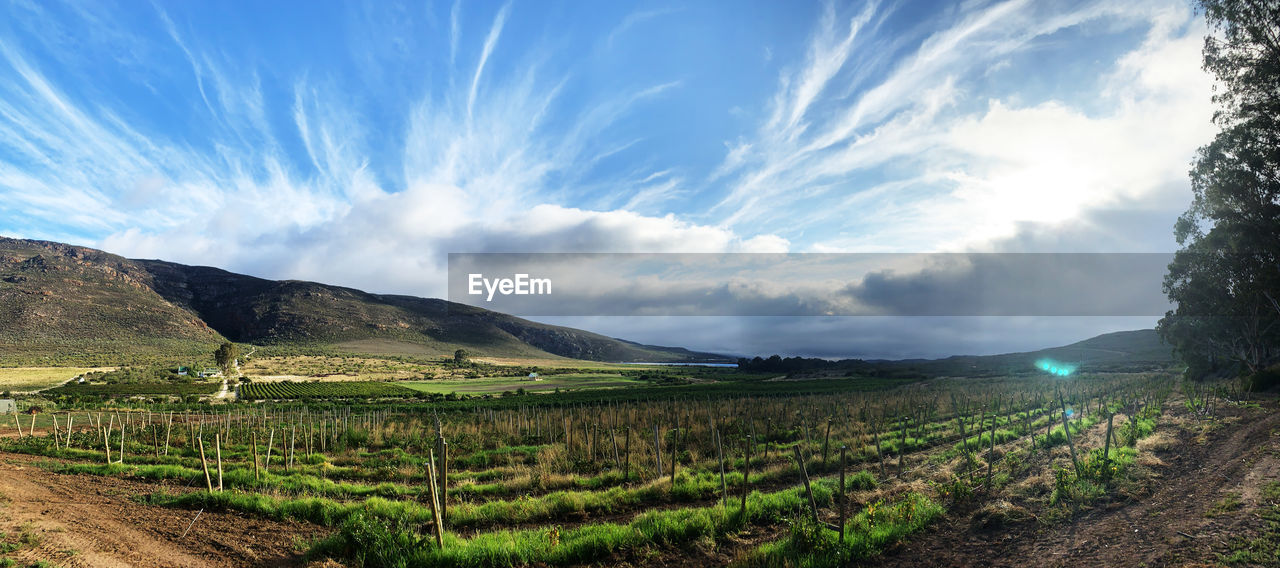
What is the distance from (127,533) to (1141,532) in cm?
1833

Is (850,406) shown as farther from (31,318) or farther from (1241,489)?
(31,318)

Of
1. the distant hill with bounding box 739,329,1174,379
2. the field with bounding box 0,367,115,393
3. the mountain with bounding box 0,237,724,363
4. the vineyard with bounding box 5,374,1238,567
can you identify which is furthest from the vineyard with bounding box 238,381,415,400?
the distant hill with bounding box 739,329,1174,379

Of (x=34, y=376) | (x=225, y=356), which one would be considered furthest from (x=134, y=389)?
(x=225, y=356)

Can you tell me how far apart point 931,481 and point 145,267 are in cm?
24332

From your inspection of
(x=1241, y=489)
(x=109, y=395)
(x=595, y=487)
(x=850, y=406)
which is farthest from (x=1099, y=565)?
(x=109, y=395)

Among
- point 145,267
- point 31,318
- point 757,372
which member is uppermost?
point 145,267

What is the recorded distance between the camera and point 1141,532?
8461 millimetres

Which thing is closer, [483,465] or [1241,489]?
[1241,489]

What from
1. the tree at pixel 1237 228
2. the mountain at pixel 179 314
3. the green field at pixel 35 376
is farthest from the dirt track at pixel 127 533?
the mountain at pixel 179 314

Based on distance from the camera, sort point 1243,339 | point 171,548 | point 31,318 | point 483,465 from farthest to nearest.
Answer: point 31,318
point 1243,339
point 483,465
point 171,548

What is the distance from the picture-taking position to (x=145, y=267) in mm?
179250

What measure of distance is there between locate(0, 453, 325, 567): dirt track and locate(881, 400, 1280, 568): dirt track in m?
11.7

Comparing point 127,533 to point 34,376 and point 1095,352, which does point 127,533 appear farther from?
point 1095,352

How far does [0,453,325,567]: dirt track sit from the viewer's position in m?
8.94
